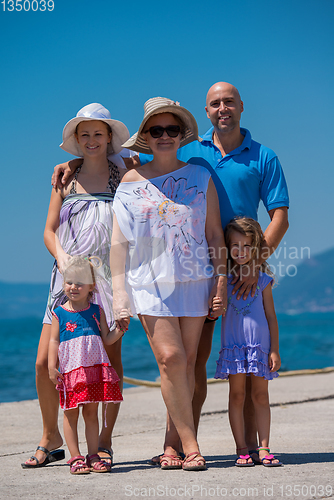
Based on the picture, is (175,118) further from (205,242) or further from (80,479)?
(80,479)

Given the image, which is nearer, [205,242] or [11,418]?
[205,242]

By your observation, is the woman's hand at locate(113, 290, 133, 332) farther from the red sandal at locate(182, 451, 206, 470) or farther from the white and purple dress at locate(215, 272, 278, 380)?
the red sandal at locate(182, 451, 206, 470)

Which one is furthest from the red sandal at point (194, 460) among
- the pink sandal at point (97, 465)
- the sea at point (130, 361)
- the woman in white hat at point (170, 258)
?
the sea at point (130, 361)

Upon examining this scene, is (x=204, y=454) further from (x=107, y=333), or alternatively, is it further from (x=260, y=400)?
(x=107, y=333)

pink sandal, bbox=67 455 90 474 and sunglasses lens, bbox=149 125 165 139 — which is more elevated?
sunglasses lens, bbox=149 125 165 139

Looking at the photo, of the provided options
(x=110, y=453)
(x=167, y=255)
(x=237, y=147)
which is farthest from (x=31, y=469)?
(x=237, y=147)

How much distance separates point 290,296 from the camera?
482 feet

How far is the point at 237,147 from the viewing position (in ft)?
12.0

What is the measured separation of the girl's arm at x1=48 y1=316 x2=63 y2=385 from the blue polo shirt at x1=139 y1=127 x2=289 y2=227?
122 centimetres

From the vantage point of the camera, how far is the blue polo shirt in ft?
11.6

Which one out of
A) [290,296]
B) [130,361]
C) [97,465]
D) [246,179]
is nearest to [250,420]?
[97,465]

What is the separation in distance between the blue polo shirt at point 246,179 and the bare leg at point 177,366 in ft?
2.59

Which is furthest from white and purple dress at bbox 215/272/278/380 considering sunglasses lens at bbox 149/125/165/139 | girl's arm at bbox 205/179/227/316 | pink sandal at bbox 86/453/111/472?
sunglasses lens at bbox 149/125/165/139

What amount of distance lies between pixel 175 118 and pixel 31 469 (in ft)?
7.48
